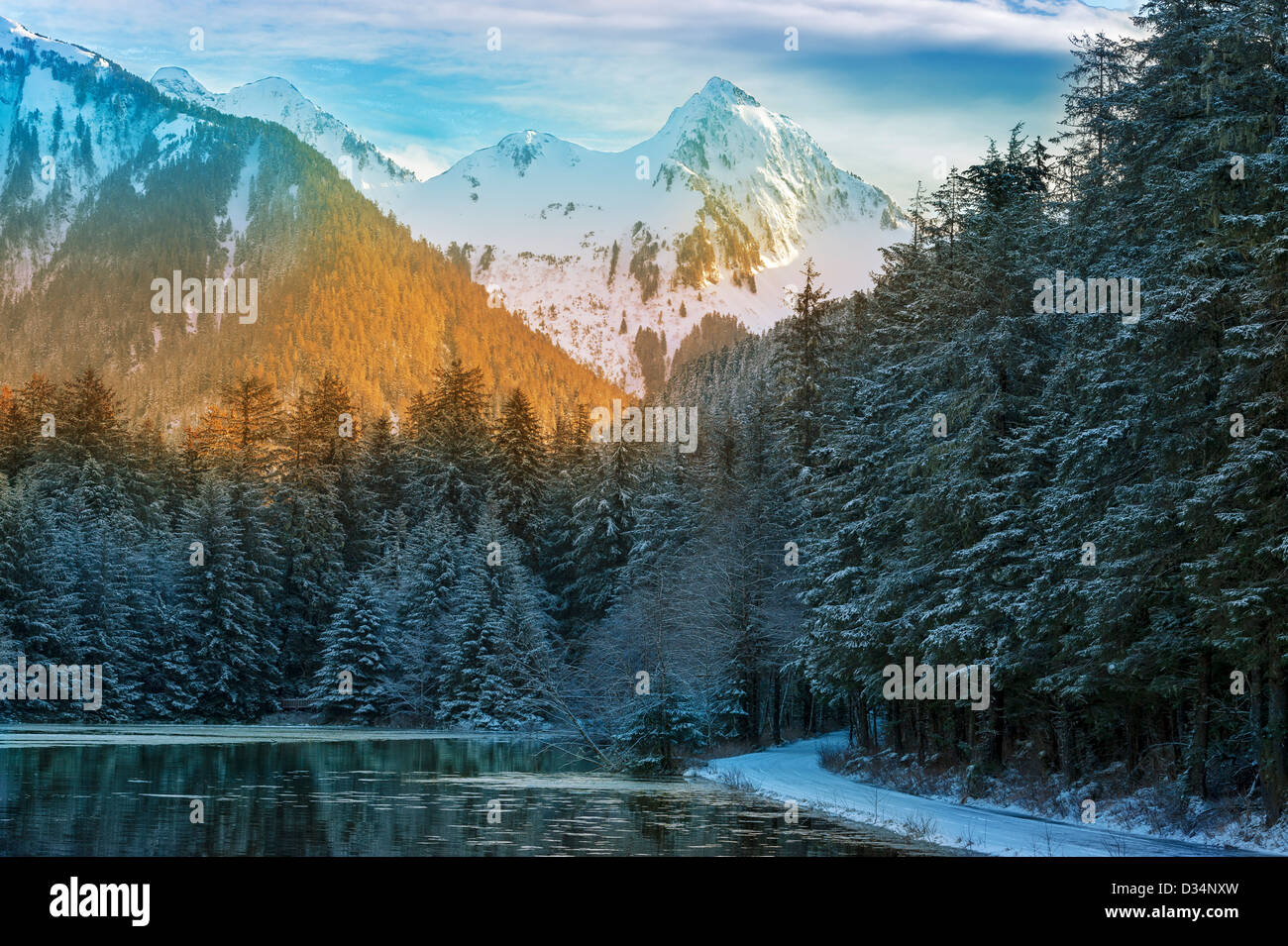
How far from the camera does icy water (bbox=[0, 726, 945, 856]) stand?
818 inches

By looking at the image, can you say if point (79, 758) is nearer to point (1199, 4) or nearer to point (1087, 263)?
point (1087, 263)

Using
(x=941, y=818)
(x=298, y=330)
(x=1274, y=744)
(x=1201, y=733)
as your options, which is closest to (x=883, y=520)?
(x=941, y=818)

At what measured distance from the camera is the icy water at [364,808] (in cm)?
2077

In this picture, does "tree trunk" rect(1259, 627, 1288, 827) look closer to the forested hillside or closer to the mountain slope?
the forested hillside

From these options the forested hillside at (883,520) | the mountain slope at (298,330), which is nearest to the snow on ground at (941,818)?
the forested hillside at (883,520)

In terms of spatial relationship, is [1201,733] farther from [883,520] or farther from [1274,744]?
[883,520]

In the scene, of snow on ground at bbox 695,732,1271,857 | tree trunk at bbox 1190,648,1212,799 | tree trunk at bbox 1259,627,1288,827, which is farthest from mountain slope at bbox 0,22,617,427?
tree trunk at bbox 1259,627,1288,827

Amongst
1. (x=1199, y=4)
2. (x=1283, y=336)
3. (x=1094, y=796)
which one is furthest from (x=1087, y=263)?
(x=1094, y=796)

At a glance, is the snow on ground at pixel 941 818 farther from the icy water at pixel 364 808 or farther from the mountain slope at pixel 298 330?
the mountain slope at pixel 298 330

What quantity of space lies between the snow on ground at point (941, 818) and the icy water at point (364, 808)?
39.3 inches

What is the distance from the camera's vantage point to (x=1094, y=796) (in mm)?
26062

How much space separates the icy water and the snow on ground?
999 millimetres

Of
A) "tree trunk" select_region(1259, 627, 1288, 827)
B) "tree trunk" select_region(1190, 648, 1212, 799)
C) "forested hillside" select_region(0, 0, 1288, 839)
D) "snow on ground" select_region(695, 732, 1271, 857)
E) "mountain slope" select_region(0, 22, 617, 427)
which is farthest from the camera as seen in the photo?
"mountain slope" select_region(0, 22, 617, 427)

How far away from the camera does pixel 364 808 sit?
26.5 metres
